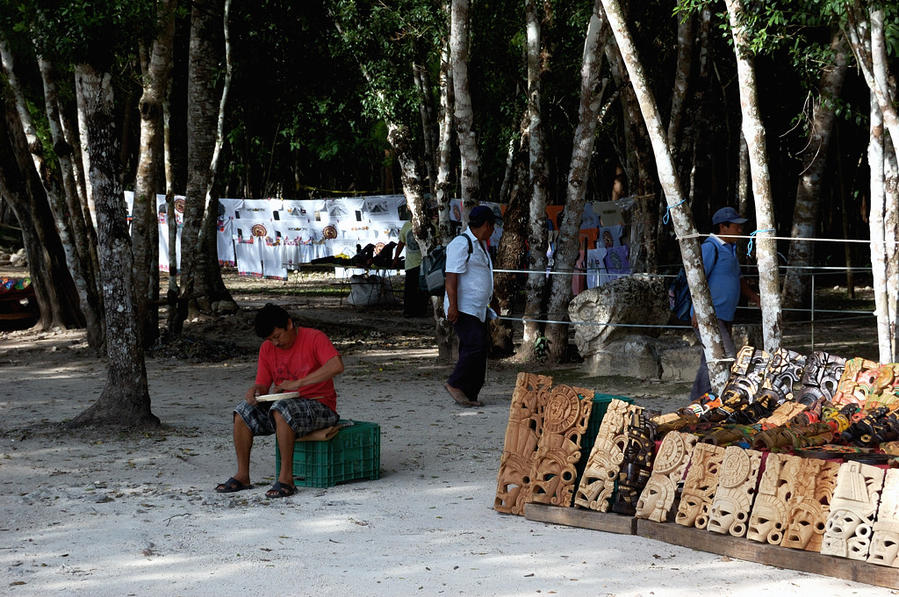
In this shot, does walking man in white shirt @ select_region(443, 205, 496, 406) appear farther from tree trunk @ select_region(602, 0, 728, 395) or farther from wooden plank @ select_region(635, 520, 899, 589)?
wooden plank @ select_region(635, 520, 899, 589)

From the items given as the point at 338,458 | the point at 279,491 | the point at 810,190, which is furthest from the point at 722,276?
the point at 810,190

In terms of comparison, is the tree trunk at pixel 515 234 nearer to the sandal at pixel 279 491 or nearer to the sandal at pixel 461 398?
the sandal at pixel 461 398

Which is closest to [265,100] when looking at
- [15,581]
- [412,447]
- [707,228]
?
[707,228]

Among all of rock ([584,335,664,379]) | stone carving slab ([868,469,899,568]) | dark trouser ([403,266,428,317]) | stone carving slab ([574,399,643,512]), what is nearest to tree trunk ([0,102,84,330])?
dark trouser ([403,266,428,317])

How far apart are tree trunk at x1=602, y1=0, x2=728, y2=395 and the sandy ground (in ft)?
5.45

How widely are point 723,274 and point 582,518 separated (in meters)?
3.53

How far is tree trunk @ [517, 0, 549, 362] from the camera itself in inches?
489

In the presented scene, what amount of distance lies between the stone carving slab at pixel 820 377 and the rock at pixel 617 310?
202 inches

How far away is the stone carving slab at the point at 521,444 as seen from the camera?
5.87m

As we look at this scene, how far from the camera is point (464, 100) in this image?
11.9 m

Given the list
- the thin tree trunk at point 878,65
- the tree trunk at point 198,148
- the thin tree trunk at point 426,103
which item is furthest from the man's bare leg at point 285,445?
the thin tree trunk at point 426,103

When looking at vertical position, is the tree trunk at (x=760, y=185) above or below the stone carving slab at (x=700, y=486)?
above

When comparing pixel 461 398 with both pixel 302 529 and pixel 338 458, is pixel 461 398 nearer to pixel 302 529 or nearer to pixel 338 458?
pixel 338 458

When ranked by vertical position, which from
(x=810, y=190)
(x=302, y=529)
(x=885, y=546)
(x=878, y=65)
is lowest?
(x=302, y=529)
